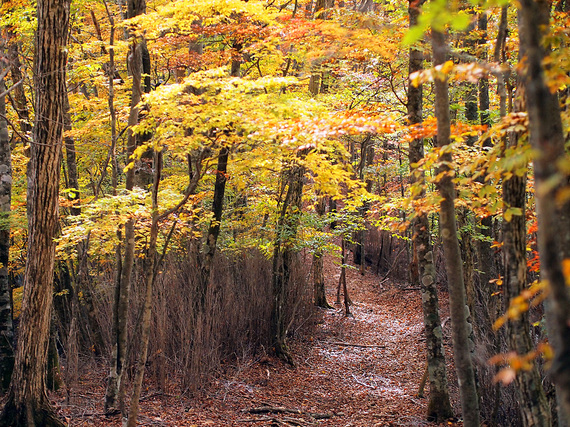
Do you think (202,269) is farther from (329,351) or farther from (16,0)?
(16,0)

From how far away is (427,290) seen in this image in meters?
5.60

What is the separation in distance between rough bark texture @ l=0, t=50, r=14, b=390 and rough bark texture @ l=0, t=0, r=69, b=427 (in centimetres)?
236

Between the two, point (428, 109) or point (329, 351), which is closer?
point (329, 351)

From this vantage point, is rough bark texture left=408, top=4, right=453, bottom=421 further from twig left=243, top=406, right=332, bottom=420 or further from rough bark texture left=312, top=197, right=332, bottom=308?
rough bark texture left=312, top=197, right=332, bottom=308

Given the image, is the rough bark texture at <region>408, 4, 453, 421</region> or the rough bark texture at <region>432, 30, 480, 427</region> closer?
the rough bark texture at <region>432, 30, 480, 427</region>

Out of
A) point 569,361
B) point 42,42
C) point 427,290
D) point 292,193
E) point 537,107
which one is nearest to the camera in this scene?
point 569,361

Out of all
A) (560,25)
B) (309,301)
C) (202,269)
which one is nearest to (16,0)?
(202,269)

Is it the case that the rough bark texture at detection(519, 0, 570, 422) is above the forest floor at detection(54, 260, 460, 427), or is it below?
above

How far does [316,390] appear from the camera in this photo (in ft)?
23.2

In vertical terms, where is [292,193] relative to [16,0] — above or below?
below

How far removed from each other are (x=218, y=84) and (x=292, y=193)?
467 centimetres

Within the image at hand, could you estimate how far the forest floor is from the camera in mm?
5656

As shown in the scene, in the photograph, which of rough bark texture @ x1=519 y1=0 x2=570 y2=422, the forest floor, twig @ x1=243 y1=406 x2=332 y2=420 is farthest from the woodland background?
twig @ x1=243 y1=406 x2=332 y2=420

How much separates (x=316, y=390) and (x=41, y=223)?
4684 mm
